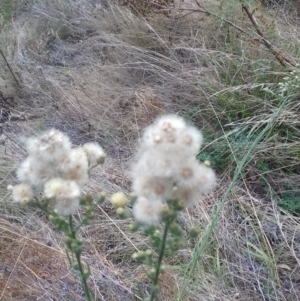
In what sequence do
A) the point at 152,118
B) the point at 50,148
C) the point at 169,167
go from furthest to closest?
the point at 152,118 → the point at 50,148 → the point at 169,167

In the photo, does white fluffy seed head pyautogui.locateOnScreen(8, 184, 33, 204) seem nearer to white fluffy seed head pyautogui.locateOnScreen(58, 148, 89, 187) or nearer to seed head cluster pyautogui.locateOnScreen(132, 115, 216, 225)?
white fluffy seed head pyautogui.locateOnScreen(58, 148, 89, 187)

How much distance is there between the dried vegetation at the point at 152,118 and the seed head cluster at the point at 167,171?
676mm

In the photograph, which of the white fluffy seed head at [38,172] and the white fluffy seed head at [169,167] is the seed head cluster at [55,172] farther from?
the white fluffy seed head at [169,167]

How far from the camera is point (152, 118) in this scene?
2904mm

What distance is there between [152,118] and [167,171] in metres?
2.01

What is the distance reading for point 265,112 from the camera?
270cm

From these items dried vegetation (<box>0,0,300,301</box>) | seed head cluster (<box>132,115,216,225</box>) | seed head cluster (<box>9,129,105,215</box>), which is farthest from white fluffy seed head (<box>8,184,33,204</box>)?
dried vegetation (<box>0,0,300,301</box>)

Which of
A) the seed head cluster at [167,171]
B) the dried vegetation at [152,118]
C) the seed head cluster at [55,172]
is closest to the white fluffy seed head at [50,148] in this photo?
the seed head cluster at [55,172]

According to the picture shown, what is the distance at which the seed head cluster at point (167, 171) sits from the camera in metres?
0.90

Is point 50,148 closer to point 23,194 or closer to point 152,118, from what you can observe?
point 23,194

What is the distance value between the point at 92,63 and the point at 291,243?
214cm

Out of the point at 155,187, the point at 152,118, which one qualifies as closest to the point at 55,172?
the point at 155,187

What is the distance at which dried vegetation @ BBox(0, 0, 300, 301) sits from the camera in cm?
196

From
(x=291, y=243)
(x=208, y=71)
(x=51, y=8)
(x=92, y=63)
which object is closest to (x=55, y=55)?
(x=92, y=63)
